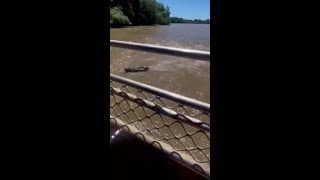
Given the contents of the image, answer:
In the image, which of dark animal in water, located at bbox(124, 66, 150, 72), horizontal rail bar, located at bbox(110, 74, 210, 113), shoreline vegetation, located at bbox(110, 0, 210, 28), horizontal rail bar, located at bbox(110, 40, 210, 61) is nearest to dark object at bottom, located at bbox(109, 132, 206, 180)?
horizontal rail bar, located at bbox(110, 74, 210, 113)

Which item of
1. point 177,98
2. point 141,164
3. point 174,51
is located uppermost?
point 174,51

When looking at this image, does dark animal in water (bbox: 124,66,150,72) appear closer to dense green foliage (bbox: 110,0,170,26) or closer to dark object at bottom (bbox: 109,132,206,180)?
dark object at bottom (bbox: 109,132,206,180)

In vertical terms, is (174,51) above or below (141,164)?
above

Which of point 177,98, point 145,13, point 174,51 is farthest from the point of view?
point 145,13

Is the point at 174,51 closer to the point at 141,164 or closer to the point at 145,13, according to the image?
the point at 141,164

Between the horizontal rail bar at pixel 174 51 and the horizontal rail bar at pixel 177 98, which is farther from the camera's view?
the horizontal rail bar at pixel 177 98

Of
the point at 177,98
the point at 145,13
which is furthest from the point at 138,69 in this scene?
the point at 145,13

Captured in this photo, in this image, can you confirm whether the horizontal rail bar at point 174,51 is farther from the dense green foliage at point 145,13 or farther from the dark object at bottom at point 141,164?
the dense green foliage at point 145,13

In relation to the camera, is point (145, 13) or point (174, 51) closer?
point (174, 51)

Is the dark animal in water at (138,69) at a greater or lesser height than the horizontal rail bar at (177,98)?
lesser

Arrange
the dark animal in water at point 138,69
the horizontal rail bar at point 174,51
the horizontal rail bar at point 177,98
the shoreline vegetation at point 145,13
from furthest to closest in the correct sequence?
the shoreline vegetation at point 145,13, the dark animal in water at point 138,69, the horizontal rail bar at point 177,98, the horizontal rail bar at point 174,51

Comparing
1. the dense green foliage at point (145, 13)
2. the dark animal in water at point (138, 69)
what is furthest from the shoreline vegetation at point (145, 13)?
the dark animal in water at point (138, 69)
